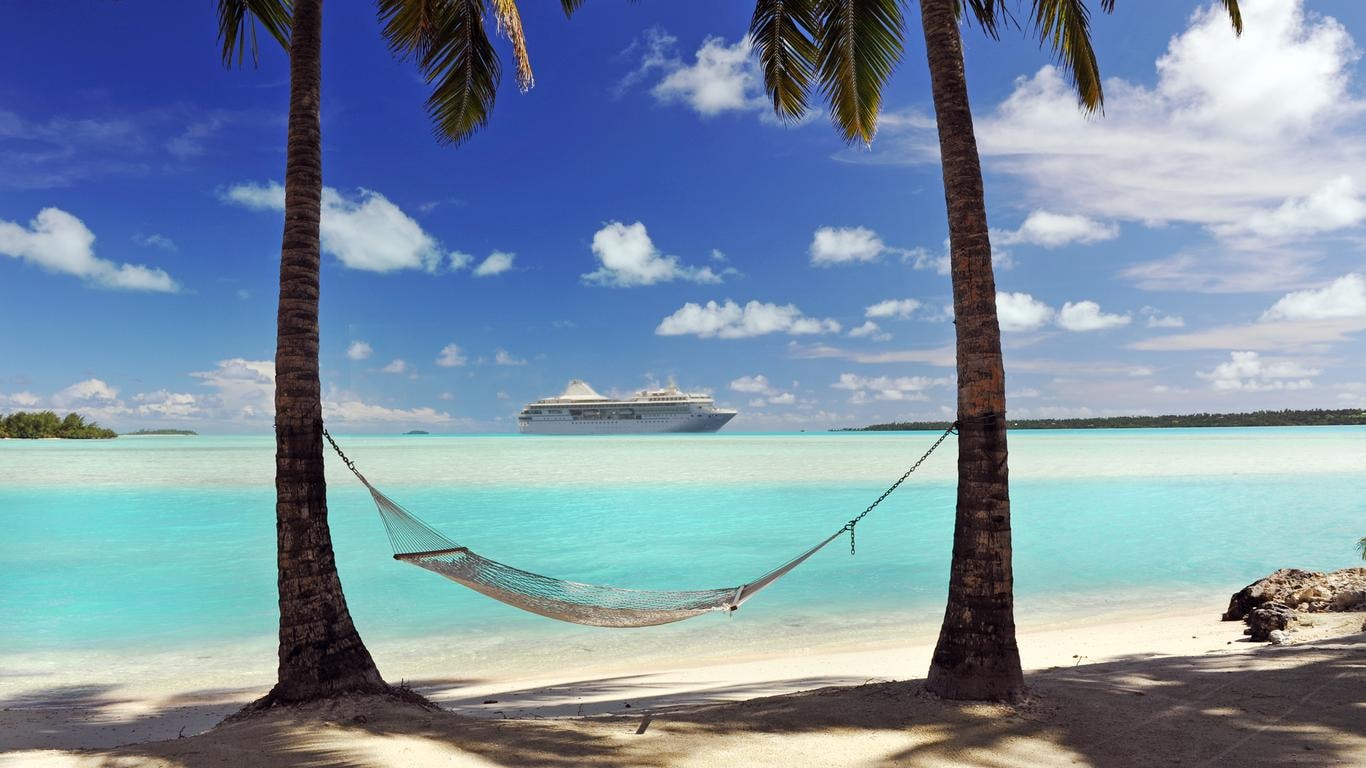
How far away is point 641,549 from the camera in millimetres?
10336

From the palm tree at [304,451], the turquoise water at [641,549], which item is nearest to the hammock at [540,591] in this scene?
the palm tree at [304,451]

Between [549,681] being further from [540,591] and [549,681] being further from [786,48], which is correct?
[786,48]

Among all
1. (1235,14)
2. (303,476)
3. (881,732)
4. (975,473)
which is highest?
(1235,14)

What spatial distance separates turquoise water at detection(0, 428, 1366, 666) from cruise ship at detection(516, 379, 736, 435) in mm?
49955

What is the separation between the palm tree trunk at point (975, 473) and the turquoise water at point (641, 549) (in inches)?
110

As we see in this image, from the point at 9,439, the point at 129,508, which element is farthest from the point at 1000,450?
the point at 9,439

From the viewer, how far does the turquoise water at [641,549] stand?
6.20 metres

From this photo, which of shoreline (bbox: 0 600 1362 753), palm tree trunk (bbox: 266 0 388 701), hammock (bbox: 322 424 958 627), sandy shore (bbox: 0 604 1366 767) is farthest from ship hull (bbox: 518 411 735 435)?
palm tree trunk (bbox: 266 0 388 701)

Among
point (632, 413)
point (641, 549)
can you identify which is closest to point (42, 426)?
point (632, 413)

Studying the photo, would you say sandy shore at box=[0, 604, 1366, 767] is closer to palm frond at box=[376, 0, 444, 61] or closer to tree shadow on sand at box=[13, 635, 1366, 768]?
tree shadow on sand at box=[13, 635, 1366, 768]

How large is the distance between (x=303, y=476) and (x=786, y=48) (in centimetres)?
367

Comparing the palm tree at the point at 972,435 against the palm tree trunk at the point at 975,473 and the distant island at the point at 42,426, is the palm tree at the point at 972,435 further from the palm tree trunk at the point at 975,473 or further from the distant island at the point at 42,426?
the distant island at the point at 42,426

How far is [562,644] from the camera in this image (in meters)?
5.54

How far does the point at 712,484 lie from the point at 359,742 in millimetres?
17281
